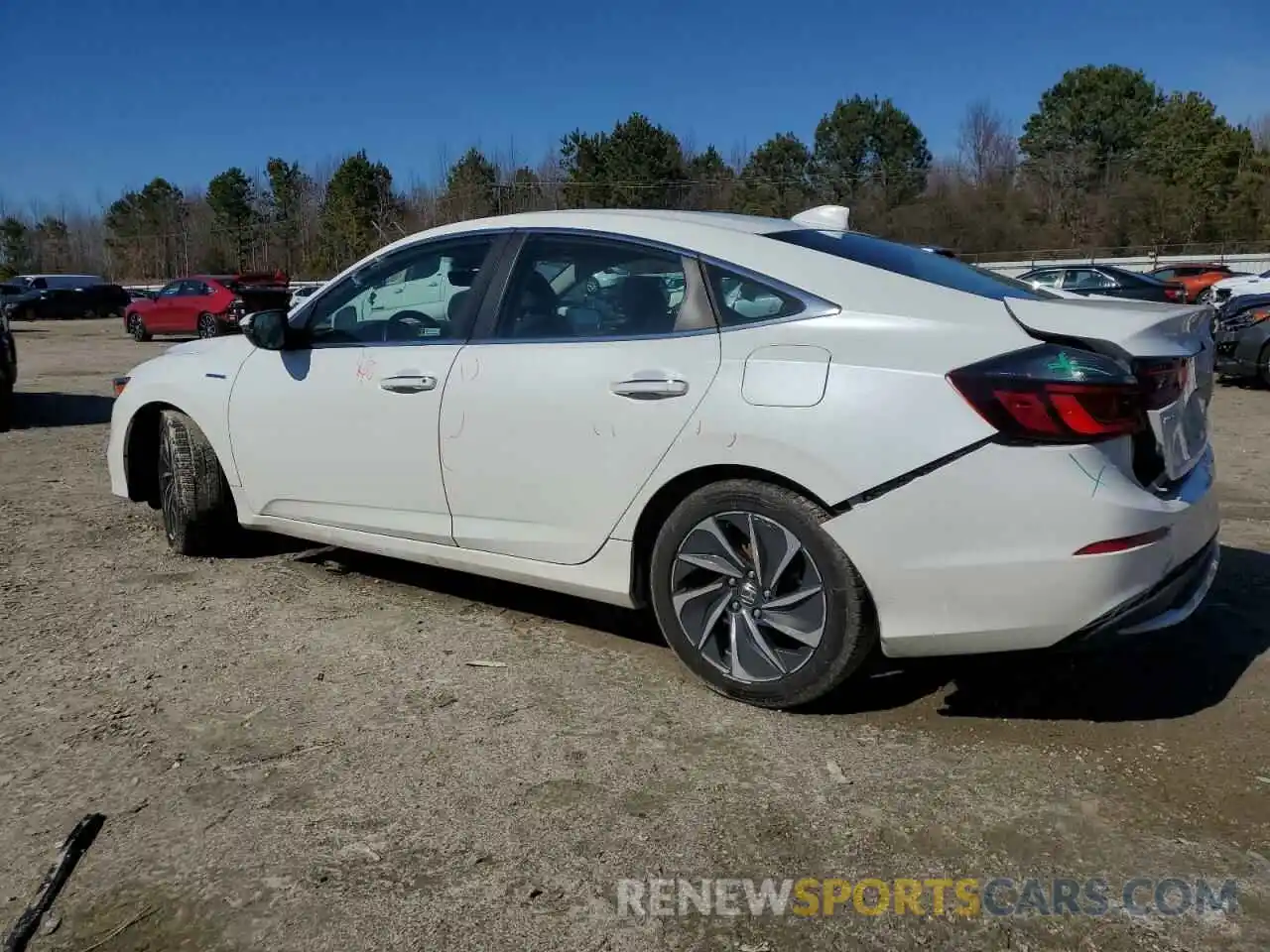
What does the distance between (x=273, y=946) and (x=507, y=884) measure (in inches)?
19.9

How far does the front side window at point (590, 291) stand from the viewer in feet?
11.4

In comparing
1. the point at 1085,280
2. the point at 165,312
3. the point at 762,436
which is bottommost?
the point at 165,312

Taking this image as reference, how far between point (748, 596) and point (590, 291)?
1.20m

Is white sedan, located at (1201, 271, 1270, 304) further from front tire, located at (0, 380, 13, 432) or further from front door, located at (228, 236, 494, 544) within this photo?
front door, located at (228, 236, 494, 544)

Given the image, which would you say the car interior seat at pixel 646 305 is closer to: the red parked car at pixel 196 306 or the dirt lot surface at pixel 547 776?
the dirt lot surface at pixel 547 776

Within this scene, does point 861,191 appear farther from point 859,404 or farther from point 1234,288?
point 859,404

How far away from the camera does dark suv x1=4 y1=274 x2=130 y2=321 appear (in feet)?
120

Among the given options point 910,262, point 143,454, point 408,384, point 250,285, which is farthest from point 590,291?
point 250,285

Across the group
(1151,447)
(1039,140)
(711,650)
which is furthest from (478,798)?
(1039,140)

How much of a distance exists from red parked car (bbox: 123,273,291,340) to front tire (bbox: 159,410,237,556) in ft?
65.5

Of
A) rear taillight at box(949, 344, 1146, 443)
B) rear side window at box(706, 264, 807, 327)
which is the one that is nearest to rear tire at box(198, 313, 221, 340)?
rear side window at box(706, 264, 807, 327)

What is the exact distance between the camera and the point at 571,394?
11.4 feet

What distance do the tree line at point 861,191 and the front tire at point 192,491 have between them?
44474mm

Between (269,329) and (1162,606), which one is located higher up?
(269,329)
